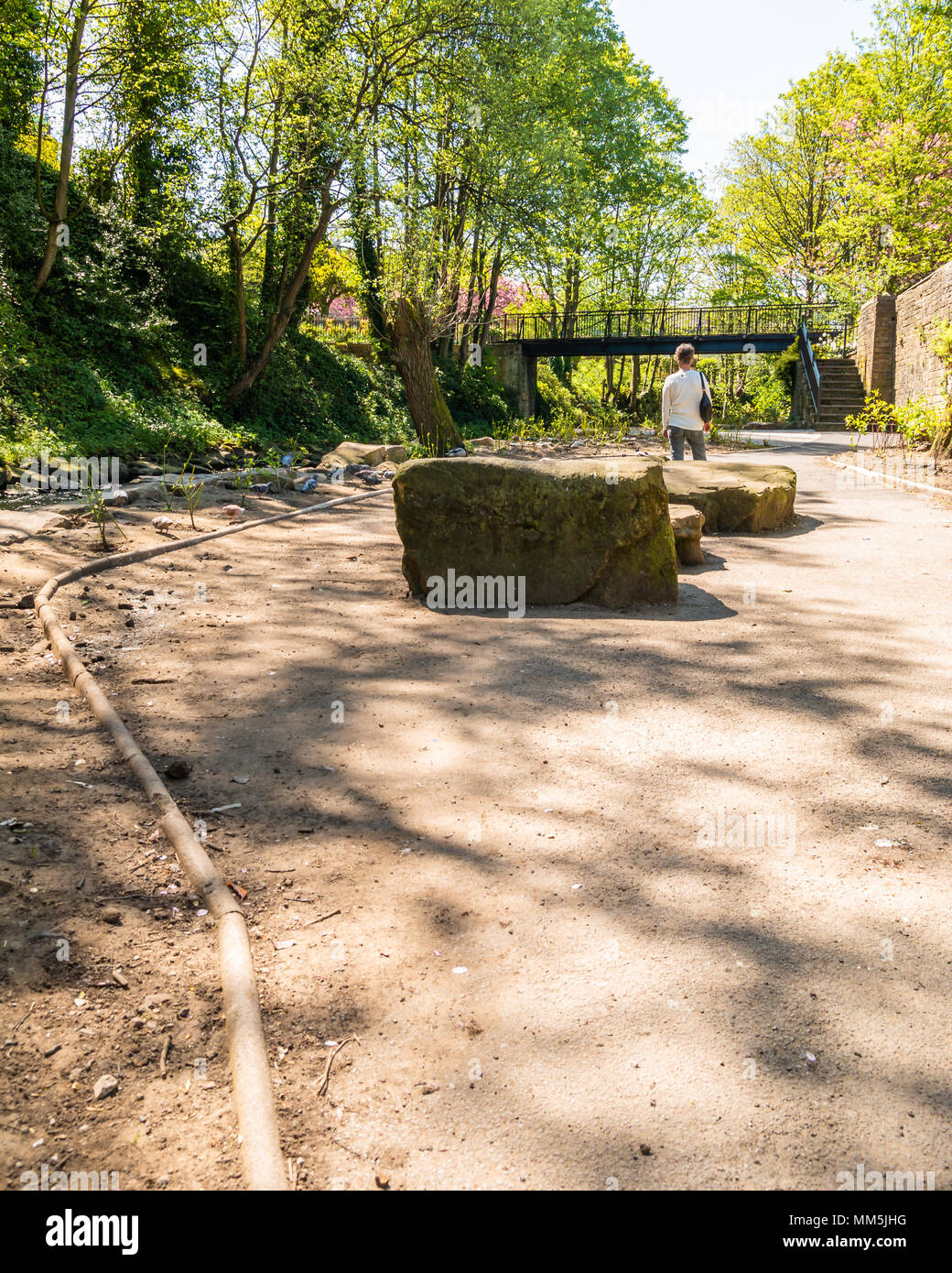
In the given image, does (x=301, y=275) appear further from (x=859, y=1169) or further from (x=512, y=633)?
(x=859, y=1169)

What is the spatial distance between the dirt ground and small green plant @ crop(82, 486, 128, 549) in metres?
2.24

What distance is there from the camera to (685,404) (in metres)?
10.9

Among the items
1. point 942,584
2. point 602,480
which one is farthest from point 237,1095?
point 942,584

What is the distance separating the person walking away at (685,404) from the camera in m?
10.5

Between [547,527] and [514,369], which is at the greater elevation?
[514,369]

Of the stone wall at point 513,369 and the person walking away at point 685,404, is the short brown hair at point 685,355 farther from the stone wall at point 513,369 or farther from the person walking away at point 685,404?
the stone wall at point 513,369

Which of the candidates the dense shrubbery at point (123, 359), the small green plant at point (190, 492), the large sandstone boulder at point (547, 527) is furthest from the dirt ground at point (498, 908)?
the dense shrubbery at point (123, 359)

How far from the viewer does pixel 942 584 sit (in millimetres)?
7016

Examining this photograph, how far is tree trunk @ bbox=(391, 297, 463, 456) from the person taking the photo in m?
14.3

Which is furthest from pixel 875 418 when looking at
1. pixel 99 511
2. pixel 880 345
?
pixel 99 511

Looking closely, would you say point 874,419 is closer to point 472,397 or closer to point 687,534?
point 472,397

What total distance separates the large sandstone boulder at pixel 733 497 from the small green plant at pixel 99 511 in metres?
5.34

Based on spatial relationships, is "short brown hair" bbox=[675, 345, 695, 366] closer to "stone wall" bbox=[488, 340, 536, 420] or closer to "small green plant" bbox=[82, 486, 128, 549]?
"small green plant" bbox=[82, 486, 128, 549]

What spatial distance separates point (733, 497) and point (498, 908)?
756cm
